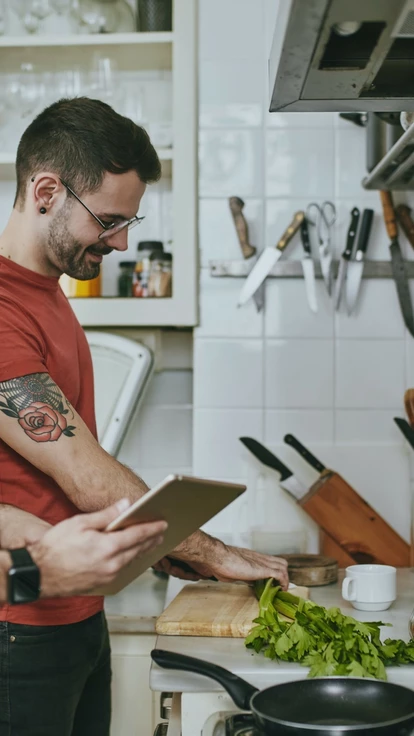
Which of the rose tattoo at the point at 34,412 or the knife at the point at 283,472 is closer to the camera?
the rose tattoo at the point at 34,412

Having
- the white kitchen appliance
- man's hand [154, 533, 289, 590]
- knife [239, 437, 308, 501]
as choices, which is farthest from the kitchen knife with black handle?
man's hand [154, 533, 289, 590]

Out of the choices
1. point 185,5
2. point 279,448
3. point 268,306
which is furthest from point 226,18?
point 279,448

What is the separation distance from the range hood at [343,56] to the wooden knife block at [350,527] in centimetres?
96

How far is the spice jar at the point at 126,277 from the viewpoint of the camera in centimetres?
203

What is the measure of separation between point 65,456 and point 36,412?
75 mm

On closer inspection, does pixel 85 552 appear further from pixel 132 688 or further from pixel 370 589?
pixel 132 688

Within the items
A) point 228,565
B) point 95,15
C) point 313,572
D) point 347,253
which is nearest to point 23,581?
point 228,565

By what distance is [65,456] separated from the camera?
1173 mm

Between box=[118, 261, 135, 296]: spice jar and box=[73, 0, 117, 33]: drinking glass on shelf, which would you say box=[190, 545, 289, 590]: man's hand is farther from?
box=[73, 0, 117, 33]: drinking glass on shelf

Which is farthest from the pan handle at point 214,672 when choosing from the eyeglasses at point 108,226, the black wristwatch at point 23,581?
the eyeglasses at point 108,226

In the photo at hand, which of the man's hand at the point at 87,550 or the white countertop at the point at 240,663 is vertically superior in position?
the man's hand at the point at 87,550

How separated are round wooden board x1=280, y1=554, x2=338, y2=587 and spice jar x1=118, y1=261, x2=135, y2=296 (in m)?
0.79

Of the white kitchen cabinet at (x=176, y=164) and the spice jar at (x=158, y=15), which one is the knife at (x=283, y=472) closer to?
the white kitchen cabinet at (x=176, y=164)

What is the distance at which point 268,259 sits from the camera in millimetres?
1996
